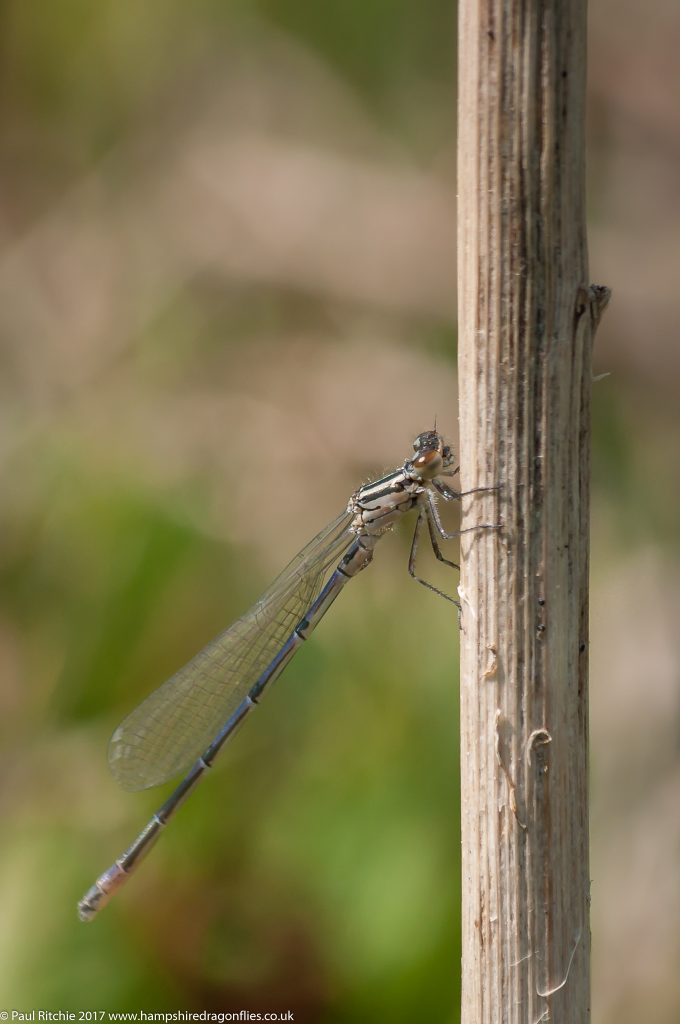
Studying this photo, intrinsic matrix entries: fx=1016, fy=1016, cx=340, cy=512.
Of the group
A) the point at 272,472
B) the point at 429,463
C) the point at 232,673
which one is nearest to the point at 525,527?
the point at 429,463

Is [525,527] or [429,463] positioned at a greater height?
[429,463]

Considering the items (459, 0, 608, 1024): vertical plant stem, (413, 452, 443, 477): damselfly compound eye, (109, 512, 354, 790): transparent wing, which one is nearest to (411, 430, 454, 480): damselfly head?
(413, 452, 443, 477): damselfly compound eye

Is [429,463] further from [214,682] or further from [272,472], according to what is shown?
[272,472]

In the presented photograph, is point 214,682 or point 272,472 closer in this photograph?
point 214,682

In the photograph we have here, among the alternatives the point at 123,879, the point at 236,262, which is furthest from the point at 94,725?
the point at 236,262

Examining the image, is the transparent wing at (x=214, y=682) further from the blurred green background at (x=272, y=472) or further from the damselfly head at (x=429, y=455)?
the damselfly head at (x=429, y=455)

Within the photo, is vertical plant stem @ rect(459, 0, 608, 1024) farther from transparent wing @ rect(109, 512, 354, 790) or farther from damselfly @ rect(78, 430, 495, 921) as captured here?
transparent wing @ rect(109, 512, 354, 790)
